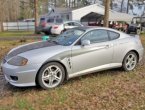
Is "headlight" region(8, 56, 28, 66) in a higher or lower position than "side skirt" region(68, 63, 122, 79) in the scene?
higher

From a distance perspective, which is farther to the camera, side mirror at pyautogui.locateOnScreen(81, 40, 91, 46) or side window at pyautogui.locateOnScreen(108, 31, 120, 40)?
side window at pyautogui.locateOnScreen(108, 31, 120, 40)

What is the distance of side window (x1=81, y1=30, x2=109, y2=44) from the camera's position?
680 cm

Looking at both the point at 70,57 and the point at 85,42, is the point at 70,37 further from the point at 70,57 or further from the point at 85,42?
the point at 70,57

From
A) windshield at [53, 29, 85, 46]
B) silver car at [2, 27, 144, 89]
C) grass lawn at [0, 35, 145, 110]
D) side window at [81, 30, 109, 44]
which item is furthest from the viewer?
side window at [81, 30, 109, 44]

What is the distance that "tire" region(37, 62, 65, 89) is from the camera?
5859 millimetres

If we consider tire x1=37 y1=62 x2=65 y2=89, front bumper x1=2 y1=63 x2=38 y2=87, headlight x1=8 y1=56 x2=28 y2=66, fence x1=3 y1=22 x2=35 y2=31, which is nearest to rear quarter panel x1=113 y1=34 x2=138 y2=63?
tire x1=37 y1=62 x2=65 y2=89

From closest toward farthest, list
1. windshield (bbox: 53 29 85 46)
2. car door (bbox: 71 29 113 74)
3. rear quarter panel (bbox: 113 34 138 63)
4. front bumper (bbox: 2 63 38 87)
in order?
1. front bumper (bbox: 2 63 38 87)
2. car door (bbox: 71 29 113 74)
3. windshield (bbox: 53 29 85 46)
4. rear quarter panel (bbox: 113 34 138 63)

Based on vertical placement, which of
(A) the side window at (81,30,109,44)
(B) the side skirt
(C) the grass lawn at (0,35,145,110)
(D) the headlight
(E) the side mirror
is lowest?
(C) the grass lawn at (0,35,145,110)

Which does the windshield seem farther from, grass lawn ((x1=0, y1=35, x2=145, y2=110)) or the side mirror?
grass lawn ((x1=0, y1=35, x2=145, y2=110))

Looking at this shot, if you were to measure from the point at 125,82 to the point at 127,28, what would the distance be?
72.3ft

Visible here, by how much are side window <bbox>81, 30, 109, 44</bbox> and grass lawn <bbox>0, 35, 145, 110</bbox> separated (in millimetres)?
1018

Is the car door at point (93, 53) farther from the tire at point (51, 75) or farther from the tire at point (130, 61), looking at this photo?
the tire at point (130, 61)

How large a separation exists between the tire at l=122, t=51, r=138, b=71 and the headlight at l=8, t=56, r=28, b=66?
3097 millimetres

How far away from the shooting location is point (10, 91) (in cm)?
604
